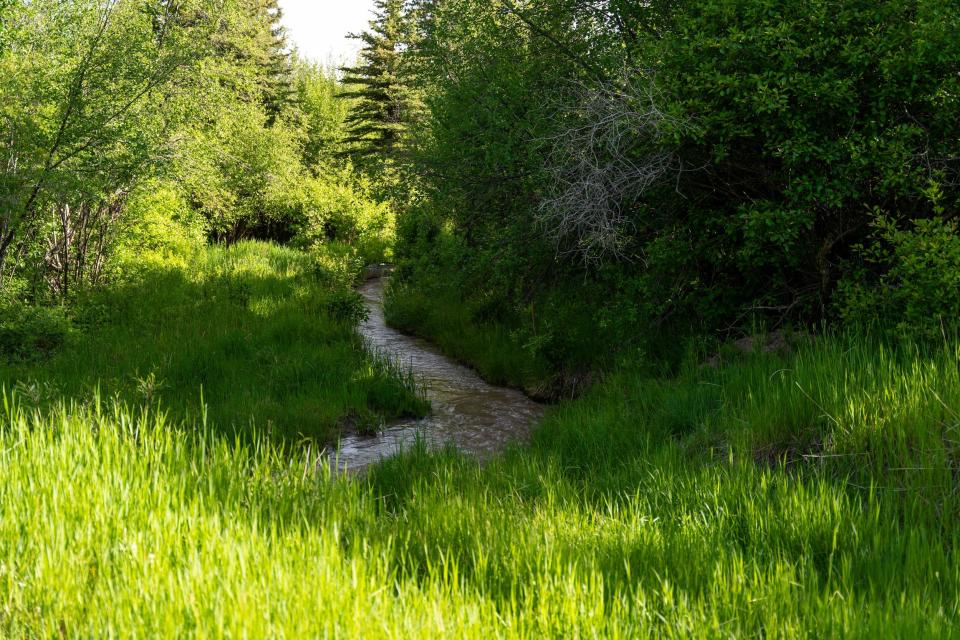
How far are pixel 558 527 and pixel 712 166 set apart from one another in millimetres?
4895

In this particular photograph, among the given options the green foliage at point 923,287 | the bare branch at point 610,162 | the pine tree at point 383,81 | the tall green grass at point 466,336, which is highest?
the pine tree at point 383,81

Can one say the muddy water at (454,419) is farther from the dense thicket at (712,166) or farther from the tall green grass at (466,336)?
the dense thicket at (712,166)

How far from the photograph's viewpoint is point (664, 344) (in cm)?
798

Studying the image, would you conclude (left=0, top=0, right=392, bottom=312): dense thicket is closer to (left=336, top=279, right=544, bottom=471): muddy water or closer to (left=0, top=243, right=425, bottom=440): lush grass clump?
(left=0, top=243, right=425, bottom=440): lush grass clump

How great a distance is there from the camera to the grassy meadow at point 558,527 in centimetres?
254

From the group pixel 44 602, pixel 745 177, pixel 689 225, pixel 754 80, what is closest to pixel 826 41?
pixel 754 80

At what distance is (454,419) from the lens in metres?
8.86

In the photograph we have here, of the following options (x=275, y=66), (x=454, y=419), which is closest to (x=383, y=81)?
(x=275, y=66)

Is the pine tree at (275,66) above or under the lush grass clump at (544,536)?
A: above

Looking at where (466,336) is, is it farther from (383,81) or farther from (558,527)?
(383,81)

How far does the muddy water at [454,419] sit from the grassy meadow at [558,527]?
5.12ft

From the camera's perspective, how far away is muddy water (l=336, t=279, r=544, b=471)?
7648mm

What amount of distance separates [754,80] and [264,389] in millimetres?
6472

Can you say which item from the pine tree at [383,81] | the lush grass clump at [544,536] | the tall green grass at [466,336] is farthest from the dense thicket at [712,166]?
the pine tree at [383,81]
